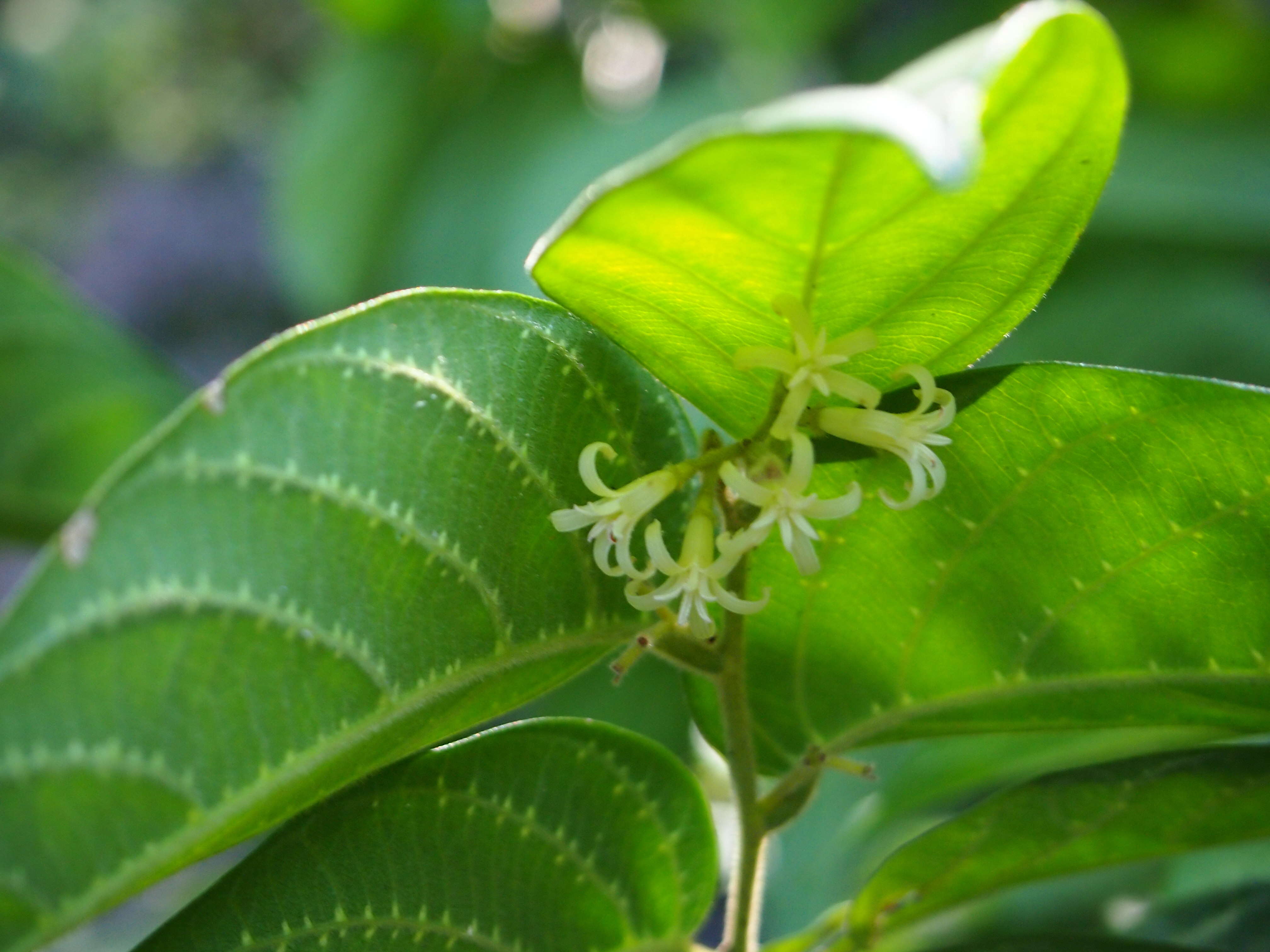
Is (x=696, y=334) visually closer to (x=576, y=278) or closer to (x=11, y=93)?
(x=576, y=278)

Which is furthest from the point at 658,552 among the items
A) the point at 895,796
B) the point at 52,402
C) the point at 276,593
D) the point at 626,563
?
the point at 52,402

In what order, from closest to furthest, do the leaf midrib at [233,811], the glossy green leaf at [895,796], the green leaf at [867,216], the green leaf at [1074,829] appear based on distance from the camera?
the green leaf at [867,216], the leaf midrib at [233,811], the green leaf at [1074,829], the glossy green leaf at [895,796]

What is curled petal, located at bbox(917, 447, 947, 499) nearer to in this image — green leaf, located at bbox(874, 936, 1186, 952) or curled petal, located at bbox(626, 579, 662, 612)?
curled petal, located at bbox(626, 579, 662, 612)

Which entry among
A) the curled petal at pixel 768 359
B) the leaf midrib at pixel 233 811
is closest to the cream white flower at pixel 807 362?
the curled petal at pixel 768 359

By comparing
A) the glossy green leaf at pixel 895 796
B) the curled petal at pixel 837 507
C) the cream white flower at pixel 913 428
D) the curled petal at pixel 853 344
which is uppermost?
the glossy green leaf at pixel 895 796

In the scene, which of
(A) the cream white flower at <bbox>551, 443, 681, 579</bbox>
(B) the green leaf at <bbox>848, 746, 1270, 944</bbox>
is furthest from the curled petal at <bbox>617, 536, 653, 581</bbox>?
(B) the green leaf at <bbox>848, 746, 1270, 944</bbox>

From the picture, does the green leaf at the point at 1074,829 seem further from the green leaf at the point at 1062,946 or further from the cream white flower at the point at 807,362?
the cream white flower at the point at 807,362

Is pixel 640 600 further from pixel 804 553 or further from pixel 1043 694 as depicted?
pixel 1043 694
